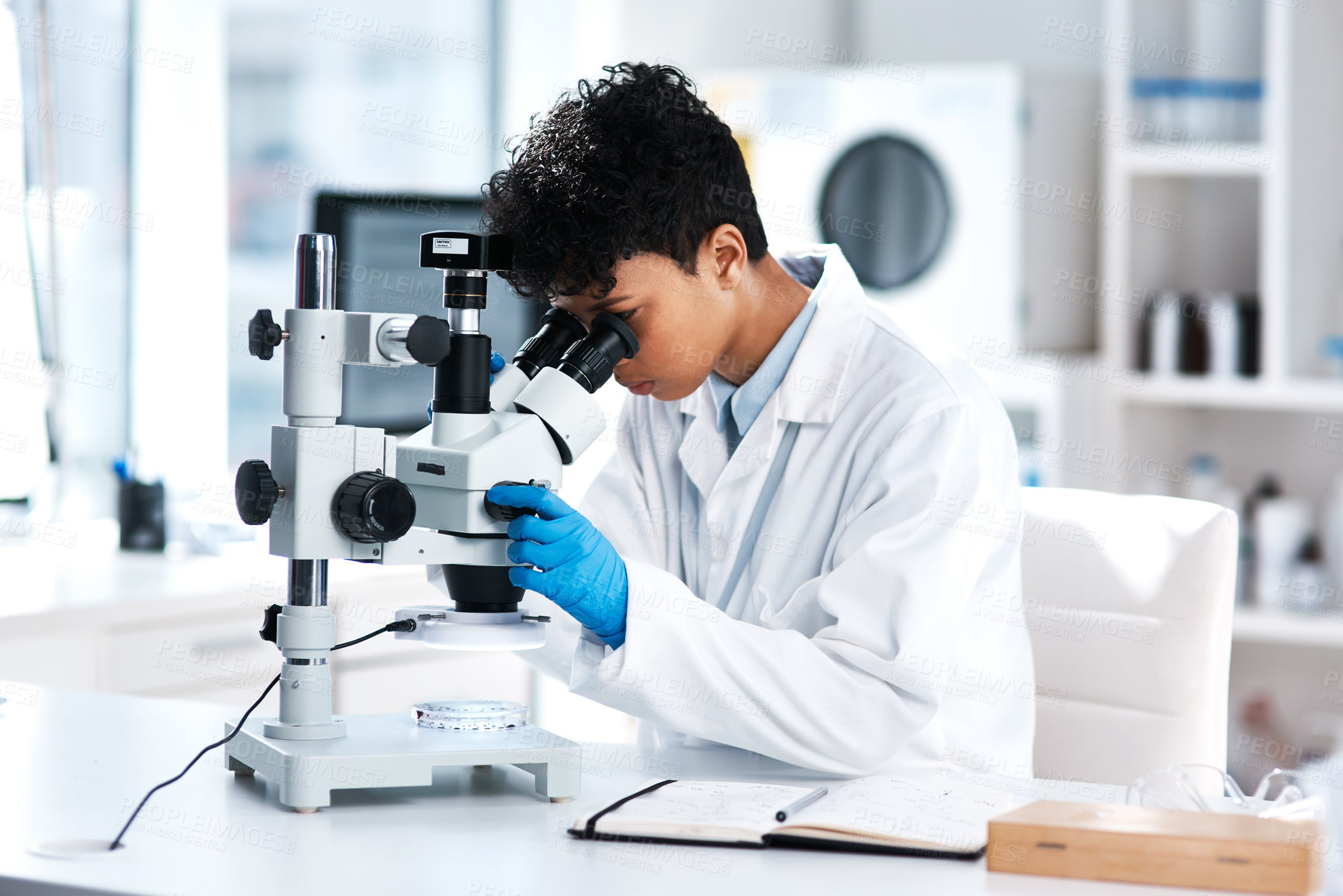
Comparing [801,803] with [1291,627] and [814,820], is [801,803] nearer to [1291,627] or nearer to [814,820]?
[814,820]

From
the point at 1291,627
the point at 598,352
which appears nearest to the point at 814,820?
the point at 598,352

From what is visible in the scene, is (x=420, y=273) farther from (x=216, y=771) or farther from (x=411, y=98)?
(x=216, y=771)

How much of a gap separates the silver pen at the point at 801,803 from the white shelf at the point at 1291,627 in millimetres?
2138

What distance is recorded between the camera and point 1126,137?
3.17 m

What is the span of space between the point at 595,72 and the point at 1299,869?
3.37 metres

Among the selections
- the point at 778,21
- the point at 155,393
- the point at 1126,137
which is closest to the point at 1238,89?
the point at 1126,137

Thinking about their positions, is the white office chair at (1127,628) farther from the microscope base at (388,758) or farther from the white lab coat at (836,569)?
the microscope base at (388,758)

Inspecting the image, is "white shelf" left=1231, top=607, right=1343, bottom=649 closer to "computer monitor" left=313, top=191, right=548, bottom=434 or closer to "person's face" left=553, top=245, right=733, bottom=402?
"computer monitor" left=313, top=191, right=548, bottom=434

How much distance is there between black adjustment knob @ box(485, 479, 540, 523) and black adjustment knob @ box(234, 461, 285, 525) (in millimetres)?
168

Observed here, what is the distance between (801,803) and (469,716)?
306 millimetres

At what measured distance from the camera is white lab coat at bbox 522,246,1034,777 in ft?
3.95

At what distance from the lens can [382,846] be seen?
0.98 metres

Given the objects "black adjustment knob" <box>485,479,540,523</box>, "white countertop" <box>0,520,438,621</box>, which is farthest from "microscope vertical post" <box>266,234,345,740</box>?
"white countertop" <box>0,520,438,621</box>

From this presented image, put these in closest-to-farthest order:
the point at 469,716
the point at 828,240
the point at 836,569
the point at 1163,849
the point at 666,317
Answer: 1. the point at 1163,849
2. the point at 469,716
3. the point at 836,569
4. the point at 666,317
5. the point at 828,240
